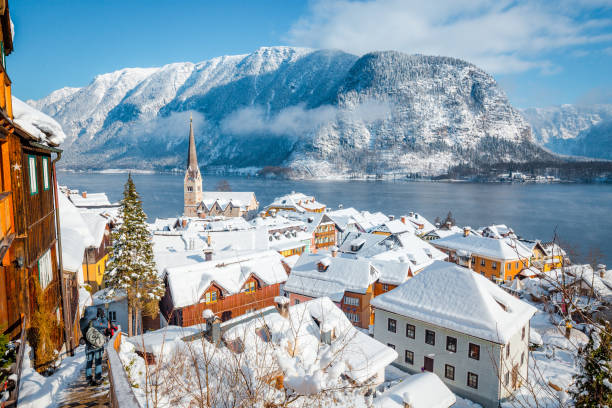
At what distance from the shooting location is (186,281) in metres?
28.4

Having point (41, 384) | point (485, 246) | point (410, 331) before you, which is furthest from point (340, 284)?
point (485, 246)

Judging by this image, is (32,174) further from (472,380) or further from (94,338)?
(472,380)

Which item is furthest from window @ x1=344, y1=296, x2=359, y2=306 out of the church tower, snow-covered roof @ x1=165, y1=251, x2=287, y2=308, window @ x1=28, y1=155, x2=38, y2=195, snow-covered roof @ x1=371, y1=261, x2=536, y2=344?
the church tower

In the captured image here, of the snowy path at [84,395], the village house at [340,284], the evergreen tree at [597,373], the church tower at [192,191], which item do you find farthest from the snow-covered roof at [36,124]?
the church tower at [192,191]

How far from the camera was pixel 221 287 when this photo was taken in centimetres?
2931

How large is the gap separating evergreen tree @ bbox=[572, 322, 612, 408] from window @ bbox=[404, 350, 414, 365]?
1632cm

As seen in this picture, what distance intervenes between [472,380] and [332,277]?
46.1 feet

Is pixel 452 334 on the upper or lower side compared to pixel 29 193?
lower

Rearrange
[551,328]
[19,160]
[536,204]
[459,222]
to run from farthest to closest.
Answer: [536,204] < [459,222] < [551,328] < [19,160]

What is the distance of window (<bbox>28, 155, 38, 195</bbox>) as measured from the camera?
10.3m

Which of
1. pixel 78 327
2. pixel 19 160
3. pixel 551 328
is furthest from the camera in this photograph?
pixel 551 328

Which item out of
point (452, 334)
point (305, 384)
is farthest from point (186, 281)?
point (305, 384)

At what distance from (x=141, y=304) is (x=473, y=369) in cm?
2190

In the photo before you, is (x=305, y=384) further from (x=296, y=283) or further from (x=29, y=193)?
(x=296, y=283)
